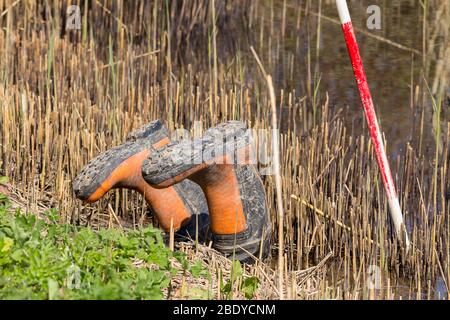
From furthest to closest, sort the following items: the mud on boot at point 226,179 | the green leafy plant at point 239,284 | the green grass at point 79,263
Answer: the mud on boot at point 226,179
the green leafy plant at point 239,284
the green grass at point 79,263

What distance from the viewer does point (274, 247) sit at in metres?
5.07

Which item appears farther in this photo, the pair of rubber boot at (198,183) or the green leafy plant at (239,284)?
the pair of rubber boot at (198,183)

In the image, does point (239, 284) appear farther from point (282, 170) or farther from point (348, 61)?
point (348, 61)

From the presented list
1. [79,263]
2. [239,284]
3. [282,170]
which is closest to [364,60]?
[282,170]

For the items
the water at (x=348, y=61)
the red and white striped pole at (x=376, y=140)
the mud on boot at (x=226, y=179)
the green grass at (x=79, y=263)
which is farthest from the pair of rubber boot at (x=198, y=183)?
the water at (x=348, y=61)

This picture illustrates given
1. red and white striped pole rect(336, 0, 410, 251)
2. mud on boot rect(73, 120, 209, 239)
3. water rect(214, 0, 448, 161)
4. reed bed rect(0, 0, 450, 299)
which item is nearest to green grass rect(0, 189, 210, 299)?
mud on boot rect(73, 120, 209, 239)

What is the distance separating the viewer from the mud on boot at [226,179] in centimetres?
430

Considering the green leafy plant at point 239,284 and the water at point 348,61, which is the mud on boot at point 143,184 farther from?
the water at point 348,61

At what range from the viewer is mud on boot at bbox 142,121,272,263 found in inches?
169

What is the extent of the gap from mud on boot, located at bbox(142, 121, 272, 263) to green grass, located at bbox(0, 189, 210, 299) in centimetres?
29

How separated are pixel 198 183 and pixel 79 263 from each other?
0.84 m

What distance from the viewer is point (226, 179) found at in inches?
177

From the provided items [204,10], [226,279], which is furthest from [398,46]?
[226,279]

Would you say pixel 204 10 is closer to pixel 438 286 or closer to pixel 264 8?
pixel 264 8
